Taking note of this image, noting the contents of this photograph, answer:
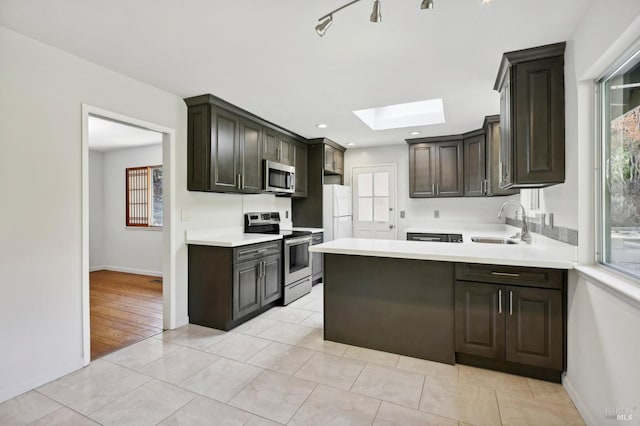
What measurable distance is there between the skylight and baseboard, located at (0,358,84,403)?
3.68 metres

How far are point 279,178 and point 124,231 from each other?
367 cm

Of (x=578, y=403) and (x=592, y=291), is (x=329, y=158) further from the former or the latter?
(x=578, y=403)

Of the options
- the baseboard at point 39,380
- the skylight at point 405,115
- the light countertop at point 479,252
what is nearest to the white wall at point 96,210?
the baseboard at point 39,380

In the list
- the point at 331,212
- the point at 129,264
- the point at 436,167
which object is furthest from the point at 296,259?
the point at 129,264

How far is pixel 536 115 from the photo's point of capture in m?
2.29

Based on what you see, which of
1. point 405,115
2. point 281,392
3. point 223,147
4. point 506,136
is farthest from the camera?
point 405,115

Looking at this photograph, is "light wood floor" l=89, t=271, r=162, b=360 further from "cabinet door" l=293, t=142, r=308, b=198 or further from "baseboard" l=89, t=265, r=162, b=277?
"cabinet door" l=293, t=142, r=308, b=198

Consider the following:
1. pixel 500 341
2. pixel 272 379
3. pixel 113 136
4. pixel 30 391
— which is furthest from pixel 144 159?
pixel 500 341

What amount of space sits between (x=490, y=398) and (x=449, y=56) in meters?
2.40

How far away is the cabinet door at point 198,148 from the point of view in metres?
3.21

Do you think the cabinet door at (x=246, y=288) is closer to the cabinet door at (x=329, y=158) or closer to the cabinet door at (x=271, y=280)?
the cabinet door at (x=271, y=280)

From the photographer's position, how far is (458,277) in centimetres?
236

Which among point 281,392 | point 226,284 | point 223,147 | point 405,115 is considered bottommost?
point 281,392

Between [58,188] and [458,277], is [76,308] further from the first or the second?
[458,277]
